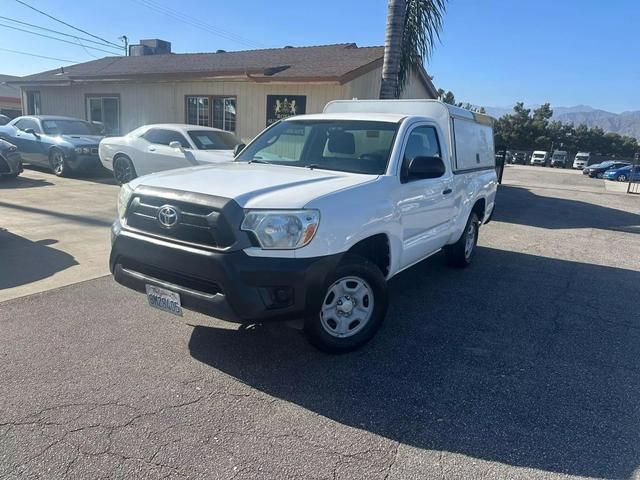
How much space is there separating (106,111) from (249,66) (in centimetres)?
726

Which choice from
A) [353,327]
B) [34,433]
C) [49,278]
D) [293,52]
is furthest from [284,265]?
[293,52]

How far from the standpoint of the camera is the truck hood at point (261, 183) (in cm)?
315

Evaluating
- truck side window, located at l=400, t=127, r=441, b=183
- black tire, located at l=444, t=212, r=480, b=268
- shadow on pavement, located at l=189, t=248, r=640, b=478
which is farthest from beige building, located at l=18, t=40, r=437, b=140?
shadow on pavement, located at l=189, t=248, r=640, b=478

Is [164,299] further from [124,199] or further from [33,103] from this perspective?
[33,103]

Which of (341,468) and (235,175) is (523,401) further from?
(235,175)

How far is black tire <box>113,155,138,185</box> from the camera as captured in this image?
11.1m

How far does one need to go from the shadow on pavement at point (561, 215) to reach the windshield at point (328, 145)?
26.7 ft

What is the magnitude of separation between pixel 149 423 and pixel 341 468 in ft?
3.89

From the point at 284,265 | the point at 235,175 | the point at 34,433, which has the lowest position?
the point at 34,433

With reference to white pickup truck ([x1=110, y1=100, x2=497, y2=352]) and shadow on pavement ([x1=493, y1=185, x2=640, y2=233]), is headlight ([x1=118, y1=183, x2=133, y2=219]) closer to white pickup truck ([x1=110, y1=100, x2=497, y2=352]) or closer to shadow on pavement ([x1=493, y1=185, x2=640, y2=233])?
white pickup truck ([x1=110, y1=100, x2=497, y2=352])

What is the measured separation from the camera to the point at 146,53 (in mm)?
23984

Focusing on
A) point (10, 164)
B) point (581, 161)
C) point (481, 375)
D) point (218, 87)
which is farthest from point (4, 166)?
point (581, 161)

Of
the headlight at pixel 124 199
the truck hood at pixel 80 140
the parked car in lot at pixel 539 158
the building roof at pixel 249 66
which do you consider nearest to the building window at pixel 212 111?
the building roof at pixel 249 66

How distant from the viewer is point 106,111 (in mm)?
18641
